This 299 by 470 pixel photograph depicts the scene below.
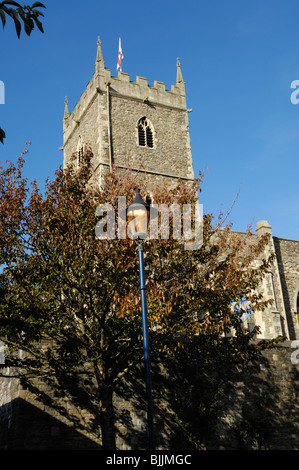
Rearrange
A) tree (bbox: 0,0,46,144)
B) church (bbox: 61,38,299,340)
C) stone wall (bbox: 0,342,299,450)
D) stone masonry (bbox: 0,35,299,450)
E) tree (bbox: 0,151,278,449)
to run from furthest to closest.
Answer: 1. church (bbox: 61,38,299,340)
2. stone masonry (bbox: 0,35,299,450)
3. stone wall (bbox: 0,342,299,450)
4. tree (bbox: 0,151,278,449)
5. tree (bbox: 0,0,46,144)

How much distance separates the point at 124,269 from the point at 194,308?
72.7 inches

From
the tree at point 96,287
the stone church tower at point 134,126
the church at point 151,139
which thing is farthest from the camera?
the stone church tower at point 134,126

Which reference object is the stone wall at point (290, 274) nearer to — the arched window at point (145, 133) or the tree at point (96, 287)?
the arched window at point (145, 133)

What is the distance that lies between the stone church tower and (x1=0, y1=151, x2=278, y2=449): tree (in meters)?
12.9

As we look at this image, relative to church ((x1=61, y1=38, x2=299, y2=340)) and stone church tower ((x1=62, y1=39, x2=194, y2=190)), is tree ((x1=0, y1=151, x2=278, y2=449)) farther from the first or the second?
stone church tower ((x1=62, y1=39, x2=194, y2=190))

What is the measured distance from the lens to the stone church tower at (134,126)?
82.8 ft

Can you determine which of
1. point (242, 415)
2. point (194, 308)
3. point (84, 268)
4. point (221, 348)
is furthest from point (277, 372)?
point (84, 268)

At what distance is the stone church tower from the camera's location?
25.2 metres

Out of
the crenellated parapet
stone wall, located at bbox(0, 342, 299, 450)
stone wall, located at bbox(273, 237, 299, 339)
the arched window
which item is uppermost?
the crenellated parapet

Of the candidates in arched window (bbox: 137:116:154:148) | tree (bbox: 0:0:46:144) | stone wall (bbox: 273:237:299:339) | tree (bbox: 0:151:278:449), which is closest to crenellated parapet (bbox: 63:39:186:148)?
arched window (bbox: 137:116:154:148)

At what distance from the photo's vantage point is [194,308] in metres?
10.6

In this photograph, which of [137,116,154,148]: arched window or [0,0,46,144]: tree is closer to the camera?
[0,0,46,144]: tree

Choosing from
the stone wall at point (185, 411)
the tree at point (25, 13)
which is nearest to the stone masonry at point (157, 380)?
the stone wall at point (185, 411)

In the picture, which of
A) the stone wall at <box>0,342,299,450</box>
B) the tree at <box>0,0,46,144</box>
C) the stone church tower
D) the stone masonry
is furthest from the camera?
the stone church tower
